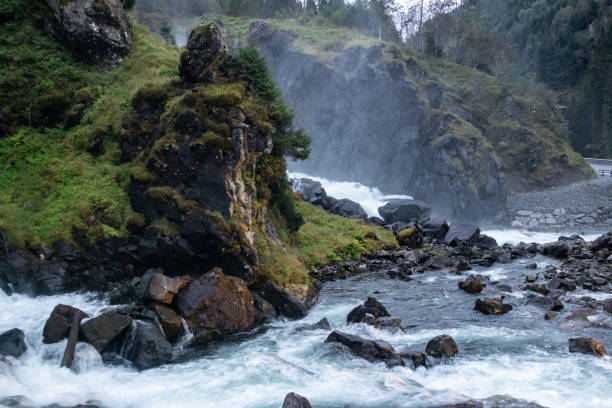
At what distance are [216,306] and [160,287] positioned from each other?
1769 millimetres

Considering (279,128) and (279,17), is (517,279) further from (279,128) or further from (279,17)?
(279,17)

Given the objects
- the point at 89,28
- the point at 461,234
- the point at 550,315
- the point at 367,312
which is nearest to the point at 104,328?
the point at 367,312

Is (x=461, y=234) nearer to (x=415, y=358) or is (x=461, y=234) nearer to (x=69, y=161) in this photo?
(x=415, y=358)

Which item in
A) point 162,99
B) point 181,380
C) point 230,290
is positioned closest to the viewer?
point 181,380

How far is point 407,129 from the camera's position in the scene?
55.3 meters

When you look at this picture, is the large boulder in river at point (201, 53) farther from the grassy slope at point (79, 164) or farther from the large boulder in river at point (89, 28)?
the large boulder in river at point (89, 28)

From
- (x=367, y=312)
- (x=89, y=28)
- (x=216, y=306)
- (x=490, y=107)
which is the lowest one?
(x=367, y=312)

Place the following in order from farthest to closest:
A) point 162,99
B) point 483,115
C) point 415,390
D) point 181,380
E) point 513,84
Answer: point 513,84, point 483,115, point 162,99, point 181,380, point 415,390

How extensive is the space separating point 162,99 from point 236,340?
34.2 feet

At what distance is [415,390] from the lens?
400 inches

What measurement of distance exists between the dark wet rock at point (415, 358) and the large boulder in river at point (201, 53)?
43.4 feet

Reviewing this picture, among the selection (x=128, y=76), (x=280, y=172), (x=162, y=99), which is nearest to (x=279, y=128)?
(x=280, y=172)

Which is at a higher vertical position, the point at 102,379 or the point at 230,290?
the point at 230,290

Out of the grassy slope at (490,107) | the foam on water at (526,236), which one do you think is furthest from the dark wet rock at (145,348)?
the grassy slope at (490,107)
